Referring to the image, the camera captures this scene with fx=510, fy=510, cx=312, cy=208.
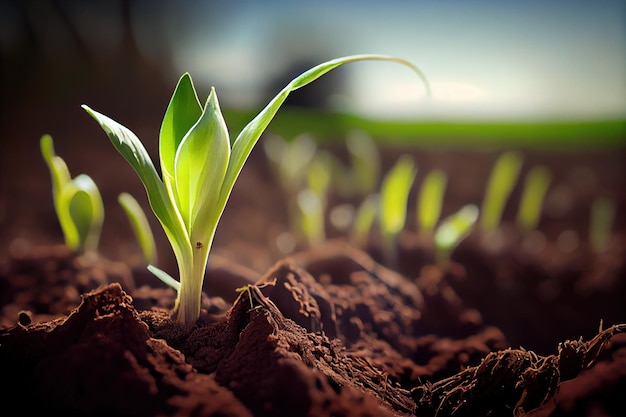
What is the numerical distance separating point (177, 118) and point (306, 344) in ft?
0.94

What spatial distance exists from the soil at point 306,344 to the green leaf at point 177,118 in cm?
15

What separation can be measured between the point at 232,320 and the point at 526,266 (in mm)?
1156

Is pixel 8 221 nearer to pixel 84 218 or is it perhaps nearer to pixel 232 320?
pixel 84 218

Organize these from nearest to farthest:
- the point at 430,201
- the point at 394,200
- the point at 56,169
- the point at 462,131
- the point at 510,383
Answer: the point at 510,383 → the point at 56,169 → the point at 394,200 → the point at 430,201 → the point at 462,131

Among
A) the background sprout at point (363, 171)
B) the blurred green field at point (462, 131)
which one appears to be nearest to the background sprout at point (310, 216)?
the background sprout at point (363, 171)

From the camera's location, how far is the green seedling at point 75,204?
93 cm

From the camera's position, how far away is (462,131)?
3.28 metres

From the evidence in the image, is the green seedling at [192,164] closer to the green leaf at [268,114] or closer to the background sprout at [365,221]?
the green leaf at [268,114]

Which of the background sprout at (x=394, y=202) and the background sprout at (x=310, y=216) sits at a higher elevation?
the background sprout at (x=310, y=216)

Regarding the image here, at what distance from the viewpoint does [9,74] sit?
93.0 inches

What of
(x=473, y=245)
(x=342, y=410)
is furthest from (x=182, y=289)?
(x=473, y=245)

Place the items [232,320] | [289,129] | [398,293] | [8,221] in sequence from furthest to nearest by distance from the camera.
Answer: [289,129] → [8,221] → [398,293] → [232,320]

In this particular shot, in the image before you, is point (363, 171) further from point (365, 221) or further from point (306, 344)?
point (306, 344)

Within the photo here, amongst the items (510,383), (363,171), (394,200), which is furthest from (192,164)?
(363,171)
